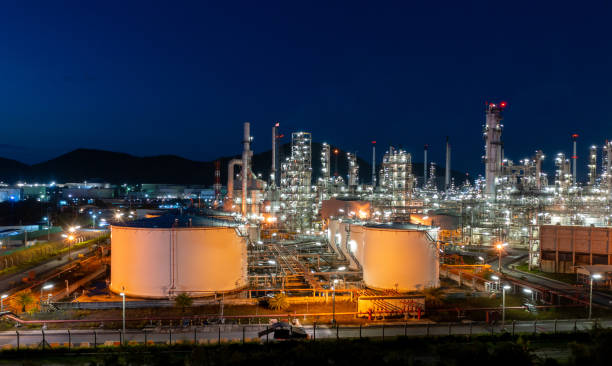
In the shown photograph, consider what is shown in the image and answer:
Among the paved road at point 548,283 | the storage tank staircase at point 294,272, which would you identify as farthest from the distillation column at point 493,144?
the storage tank staircase at point 294,272

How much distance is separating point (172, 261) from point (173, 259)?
0.39 ft

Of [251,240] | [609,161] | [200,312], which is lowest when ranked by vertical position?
[200,312]

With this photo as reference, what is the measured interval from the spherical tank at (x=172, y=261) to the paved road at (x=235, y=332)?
5401 millimetres

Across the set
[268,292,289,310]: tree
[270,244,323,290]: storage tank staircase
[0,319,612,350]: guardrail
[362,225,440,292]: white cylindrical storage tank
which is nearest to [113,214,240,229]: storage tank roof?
[270,244,323,290]: storage tank staircase

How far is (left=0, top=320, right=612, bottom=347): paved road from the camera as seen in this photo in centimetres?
1789

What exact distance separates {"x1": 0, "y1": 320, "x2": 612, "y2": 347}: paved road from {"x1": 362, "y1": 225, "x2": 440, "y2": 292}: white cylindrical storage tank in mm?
6606

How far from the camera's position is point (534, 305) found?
921 inches

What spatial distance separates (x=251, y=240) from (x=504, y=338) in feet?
66.2

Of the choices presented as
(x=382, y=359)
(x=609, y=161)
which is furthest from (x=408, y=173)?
(x=382, y=359)

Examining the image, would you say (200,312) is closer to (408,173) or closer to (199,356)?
(199,356)

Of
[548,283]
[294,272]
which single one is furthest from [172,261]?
[548,283]

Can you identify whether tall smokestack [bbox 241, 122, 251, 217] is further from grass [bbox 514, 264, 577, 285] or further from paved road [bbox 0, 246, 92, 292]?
grass [bbox 514, 264, 577, 285]

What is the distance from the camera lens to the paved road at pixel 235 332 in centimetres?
1789

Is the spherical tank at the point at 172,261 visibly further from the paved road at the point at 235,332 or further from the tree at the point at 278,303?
the paved road at the point at 235,332
